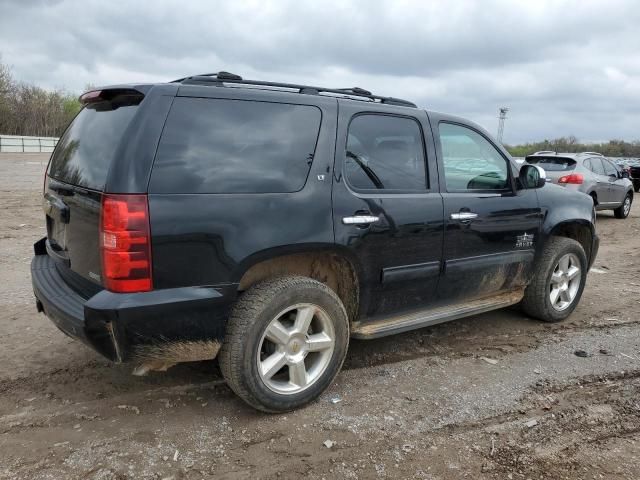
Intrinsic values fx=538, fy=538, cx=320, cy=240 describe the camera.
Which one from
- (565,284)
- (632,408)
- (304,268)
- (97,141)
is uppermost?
(97,141)

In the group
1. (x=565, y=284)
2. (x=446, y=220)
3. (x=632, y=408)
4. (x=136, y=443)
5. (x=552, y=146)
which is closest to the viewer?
(x=136, y=443)

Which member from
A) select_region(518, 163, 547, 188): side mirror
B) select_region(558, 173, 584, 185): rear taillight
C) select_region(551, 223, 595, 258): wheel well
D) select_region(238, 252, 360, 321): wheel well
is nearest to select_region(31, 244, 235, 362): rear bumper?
select_region(238, 252, 360, 321): wheel well

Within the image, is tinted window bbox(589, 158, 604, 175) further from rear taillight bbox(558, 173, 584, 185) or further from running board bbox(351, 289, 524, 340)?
running board bbox(351, 289, 524, 340)

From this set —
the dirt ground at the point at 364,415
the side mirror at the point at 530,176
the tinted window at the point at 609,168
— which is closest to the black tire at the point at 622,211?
the tinted window at the point at 609,168

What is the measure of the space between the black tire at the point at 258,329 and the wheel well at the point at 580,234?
294 centimetres

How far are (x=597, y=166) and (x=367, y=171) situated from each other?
11.0 m

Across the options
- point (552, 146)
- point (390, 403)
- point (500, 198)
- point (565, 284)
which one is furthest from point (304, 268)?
point (552, 146)

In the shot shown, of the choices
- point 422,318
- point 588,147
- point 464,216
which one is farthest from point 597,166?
point 588,147

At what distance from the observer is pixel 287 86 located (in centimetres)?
339

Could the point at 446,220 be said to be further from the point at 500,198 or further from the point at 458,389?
the point at 458,389

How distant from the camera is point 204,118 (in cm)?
288

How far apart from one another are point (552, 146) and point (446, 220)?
145ft

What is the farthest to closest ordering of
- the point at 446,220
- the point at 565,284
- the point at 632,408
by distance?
the point at 565,284 < the point at 446,220 < the point at 632,408

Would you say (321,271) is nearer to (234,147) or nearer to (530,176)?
(234,147)
